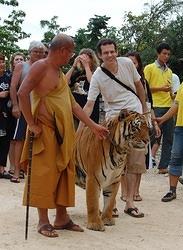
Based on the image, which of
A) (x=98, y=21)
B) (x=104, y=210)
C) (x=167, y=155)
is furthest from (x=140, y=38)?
(x=104, y=210)

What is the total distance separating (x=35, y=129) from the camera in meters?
4.85

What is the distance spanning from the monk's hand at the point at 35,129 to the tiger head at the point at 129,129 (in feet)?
2.54

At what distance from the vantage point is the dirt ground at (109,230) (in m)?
4.80

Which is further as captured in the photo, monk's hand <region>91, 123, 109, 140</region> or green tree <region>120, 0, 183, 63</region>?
green tree <region>120, 0, 183, 63</region>

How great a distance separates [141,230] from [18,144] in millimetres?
3063

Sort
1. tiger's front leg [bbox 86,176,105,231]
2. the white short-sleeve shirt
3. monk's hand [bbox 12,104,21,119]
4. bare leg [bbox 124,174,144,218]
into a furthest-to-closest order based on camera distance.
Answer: monk's hand [bbox 12,104,21,119] → bare leg [bbox 124,174,144,218] → the white short-sleeve shirt → tiger's front leg [bbox 86,176,105,231]

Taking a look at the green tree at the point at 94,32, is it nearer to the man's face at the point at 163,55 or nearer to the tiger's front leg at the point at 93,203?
the man's face at the point at 163,55

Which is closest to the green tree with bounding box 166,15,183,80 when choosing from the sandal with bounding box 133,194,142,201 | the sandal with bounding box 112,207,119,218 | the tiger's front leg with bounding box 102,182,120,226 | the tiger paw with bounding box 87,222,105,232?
the sandal with bounding box 133,194,142,201

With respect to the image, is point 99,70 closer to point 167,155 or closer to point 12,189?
point 12,189

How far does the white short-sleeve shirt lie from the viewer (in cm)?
566

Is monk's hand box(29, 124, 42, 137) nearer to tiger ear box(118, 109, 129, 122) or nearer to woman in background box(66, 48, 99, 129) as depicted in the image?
tiger ear box(118, 109, 129, 122)

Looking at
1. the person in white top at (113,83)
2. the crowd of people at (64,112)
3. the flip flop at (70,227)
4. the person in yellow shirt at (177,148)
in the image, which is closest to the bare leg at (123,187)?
the crowd of people at (64,112)

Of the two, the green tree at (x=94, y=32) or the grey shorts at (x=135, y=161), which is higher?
the green tree at (x=94, y=32)

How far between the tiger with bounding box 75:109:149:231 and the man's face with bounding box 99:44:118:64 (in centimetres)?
64
